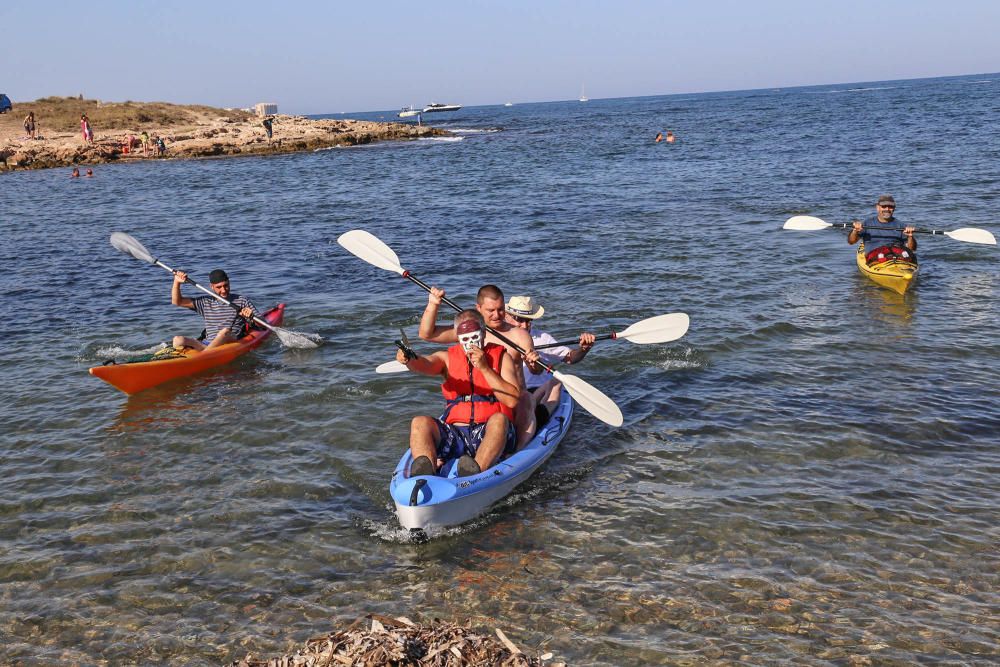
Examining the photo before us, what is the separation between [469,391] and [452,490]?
3.79ft

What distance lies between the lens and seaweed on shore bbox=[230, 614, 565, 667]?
3.83 meters

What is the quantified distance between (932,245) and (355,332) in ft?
41.6

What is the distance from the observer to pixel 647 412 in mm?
9477

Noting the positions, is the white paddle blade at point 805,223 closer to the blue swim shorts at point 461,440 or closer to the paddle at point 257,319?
the paddle at point 257,319

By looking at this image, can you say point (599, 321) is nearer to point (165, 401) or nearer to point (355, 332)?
point (355, 332)

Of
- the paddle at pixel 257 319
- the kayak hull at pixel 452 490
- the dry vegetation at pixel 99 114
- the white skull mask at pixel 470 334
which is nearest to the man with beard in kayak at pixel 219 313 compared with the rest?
the paddle at pixel 257 319

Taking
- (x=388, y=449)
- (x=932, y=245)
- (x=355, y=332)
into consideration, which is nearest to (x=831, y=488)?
(x=388, y=449)

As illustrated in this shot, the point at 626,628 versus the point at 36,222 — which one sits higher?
the point at 36,222

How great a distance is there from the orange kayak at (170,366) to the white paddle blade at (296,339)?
0.48 m

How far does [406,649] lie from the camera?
388 cm

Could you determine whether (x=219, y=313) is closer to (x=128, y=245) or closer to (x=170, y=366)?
(x=170, y=366)

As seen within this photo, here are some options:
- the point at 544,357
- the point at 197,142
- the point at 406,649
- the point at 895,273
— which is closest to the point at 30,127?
the point at 197,142

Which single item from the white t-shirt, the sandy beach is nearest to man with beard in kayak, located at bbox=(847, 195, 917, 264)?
the white t-shirt

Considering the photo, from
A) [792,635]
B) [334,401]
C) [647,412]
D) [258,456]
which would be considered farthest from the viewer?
[334,401]
